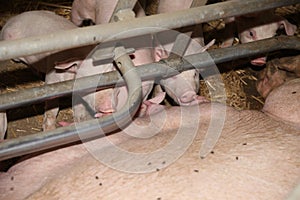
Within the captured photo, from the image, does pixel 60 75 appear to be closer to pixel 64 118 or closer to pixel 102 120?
pixel 64 118

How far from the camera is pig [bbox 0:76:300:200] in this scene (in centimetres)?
198

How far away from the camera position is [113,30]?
194cm

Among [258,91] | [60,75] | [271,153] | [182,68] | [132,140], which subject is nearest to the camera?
[271,153]

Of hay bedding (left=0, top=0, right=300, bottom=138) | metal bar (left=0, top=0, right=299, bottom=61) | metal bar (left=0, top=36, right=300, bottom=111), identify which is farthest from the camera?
hay bedding (left=0, top=0, right=300, bottom=138)

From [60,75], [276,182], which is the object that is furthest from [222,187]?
[60,75]

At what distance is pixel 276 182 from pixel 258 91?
5.37ft

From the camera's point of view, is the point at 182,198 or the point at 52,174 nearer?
the point at 182,198

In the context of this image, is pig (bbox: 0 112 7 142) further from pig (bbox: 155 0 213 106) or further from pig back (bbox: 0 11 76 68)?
pig (bbox: 155 0 213 106)

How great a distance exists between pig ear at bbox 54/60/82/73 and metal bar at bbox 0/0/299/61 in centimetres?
80

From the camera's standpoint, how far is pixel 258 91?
359 centimetres

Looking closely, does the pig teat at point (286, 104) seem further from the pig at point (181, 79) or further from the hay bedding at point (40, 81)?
the hay bedding at point (40, 81)

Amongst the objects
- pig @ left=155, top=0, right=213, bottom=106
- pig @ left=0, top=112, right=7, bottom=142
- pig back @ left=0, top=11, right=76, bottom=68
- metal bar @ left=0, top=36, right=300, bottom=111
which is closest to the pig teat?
metal bar @ left=0, top=36, right=300, bottom=111

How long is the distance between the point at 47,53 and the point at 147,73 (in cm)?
90

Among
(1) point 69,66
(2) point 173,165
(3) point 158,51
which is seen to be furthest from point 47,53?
(2) point 173,165
